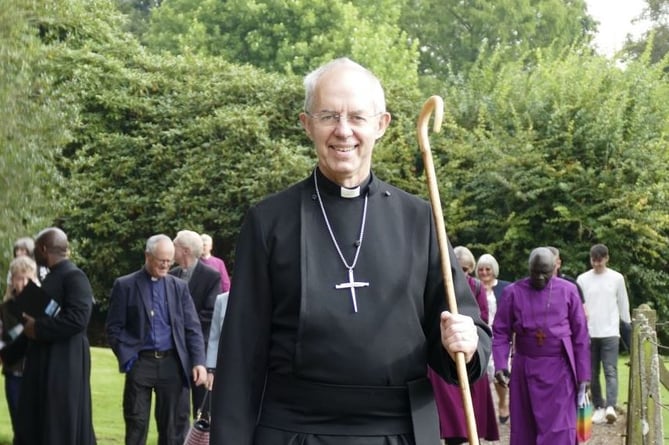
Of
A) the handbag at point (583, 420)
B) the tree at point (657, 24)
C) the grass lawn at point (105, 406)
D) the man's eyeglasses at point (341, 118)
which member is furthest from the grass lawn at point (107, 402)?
the tree at point (657, 24)

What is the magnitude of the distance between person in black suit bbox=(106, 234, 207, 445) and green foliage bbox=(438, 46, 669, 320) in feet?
46.9

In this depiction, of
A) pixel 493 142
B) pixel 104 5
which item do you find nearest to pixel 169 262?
pixel 493 142

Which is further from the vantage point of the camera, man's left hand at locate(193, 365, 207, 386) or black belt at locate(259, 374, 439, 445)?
man's left hand at locate(193, 365, 207, 386)

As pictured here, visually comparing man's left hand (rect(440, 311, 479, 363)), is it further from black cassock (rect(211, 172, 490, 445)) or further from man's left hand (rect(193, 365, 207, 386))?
man's left hand (rect(193, 365, 207, 386))

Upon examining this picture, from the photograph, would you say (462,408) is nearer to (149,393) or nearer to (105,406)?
(149,393)

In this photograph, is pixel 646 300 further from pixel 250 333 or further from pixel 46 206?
pixel 250 333

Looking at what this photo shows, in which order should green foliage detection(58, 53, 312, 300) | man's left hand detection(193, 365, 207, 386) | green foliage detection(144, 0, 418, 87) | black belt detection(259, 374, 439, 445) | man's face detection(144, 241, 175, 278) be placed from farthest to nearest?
1. green foliage detection(144, 0, 418, 87)
2. green foliage detection(58, 53, 312, 300)
3. man's left hand detection(193, 365, 207, 386)
4. man's face detection(144, 241, 175, 278)
5. black belt detection(259, 374, 439, 445)

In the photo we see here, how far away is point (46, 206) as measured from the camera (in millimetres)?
13664

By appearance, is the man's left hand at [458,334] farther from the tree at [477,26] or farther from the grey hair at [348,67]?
the tree at [477,26]

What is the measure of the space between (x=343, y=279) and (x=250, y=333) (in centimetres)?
37

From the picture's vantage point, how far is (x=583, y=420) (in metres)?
15.2

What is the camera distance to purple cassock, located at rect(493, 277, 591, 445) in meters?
14.3

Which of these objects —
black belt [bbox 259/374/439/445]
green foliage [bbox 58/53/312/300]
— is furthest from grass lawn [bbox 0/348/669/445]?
black belt [bbox 259/374/439/445]

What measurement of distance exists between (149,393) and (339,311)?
29.3ft
